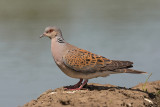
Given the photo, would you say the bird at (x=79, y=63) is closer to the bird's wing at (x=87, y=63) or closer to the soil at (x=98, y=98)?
the bird's wing at (x=87, y=63)

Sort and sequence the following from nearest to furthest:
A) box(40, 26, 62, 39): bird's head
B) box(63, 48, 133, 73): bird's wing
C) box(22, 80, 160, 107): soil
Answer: box(22, 80, 160, 107): soil < box(63, 48, 133, 73): bird's wing < box(40, 26, 62, 39): bird's head

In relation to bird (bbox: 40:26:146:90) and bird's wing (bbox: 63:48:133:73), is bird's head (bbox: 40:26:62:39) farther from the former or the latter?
bird's wing (bbox: 63:48:133:73)

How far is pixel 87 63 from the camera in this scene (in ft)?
32.5

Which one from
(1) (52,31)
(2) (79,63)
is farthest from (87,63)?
(1) (52,31)

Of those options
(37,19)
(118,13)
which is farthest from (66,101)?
(118,13)

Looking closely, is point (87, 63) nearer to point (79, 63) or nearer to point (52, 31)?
point (79, 63)

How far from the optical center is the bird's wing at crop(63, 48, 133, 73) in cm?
980

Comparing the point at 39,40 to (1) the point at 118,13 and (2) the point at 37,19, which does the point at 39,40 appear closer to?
(2) the point at 37,19

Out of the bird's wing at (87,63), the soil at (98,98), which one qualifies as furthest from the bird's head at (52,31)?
the soil at (98,98)

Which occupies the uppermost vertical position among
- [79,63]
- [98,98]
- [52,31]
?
[52,31]

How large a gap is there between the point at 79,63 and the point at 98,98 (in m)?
1.12

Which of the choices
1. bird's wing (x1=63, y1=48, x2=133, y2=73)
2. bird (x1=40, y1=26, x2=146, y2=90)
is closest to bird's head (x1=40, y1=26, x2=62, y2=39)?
bird (x1=40, y1=26, x2=146, y2=90)

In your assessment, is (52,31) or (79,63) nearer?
(79,63)

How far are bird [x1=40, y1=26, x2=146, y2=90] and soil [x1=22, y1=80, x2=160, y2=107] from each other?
14.9 inches
